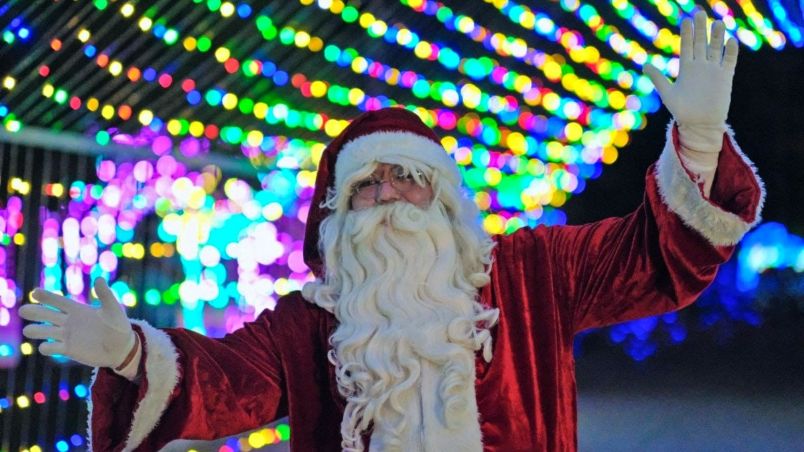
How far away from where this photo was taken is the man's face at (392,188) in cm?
213

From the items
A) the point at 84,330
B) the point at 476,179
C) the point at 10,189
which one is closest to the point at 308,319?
the point at 84,330

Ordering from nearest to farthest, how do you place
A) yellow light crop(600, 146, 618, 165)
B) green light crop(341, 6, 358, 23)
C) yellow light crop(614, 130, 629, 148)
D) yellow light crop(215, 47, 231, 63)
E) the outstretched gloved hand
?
the outstretched gloved hand
yellow light crop(215, 47, 231, 63)
green light crop(341, 6, 358, 23)
yellow light crop(614, 130, 629, 148)
yellow light crop(600, 146, 618, 165)

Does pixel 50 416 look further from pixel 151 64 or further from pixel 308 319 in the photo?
pixel 308 319

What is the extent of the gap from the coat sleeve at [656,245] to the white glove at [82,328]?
83 centimetres

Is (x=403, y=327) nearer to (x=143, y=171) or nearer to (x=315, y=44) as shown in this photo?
(x=315, y=44)

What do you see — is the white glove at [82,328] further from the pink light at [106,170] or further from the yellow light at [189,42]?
the pink light at [106,170]

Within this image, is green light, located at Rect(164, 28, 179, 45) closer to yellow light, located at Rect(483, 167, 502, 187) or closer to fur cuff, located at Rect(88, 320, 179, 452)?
fur cuff, located at Rect(88, 320, 179, 452)

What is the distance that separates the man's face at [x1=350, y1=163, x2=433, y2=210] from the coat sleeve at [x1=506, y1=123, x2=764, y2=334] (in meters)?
0.25

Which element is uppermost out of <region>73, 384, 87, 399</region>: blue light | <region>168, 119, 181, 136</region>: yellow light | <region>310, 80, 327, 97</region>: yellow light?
<region>310, 80, 327, 97</region>: yellow light

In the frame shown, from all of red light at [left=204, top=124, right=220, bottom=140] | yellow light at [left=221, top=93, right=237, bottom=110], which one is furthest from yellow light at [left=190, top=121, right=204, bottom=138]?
yellow light at [left=221, top=93, right=237, bottom=110]

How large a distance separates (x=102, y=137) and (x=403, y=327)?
7.80 feet

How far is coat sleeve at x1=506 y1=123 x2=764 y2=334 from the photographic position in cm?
180

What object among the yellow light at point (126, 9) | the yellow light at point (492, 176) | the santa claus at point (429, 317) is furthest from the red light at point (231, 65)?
the yellow light at point (492, 176)

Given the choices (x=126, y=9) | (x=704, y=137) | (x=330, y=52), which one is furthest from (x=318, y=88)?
(x=704, y=137)
